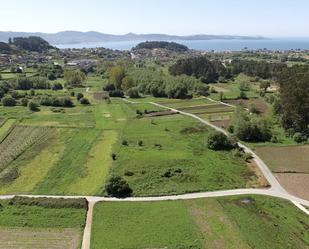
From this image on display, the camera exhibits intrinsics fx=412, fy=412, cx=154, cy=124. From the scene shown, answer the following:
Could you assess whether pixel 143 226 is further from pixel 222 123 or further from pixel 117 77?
pixel 117 77

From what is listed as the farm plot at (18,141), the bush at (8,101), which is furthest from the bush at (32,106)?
the farm plot at (18,141)

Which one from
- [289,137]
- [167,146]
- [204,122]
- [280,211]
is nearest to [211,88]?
[204,122]

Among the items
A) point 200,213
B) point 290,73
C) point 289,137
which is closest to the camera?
point 200,213

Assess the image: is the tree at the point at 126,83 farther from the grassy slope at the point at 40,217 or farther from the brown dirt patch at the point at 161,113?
the grassy slope at the point at 40,217

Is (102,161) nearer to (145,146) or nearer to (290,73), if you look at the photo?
(145,146)

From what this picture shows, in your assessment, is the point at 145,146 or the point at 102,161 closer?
the point at 102,161

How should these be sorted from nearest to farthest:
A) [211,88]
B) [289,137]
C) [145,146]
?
[145,146] < [289,137] < [211,88]

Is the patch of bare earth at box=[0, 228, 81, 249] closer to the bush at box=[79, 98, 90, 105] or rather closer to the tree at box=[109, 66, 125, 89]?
the bush at box=[79, 98, 90, 105]

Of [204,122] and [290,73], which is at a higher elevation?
[290,73]
